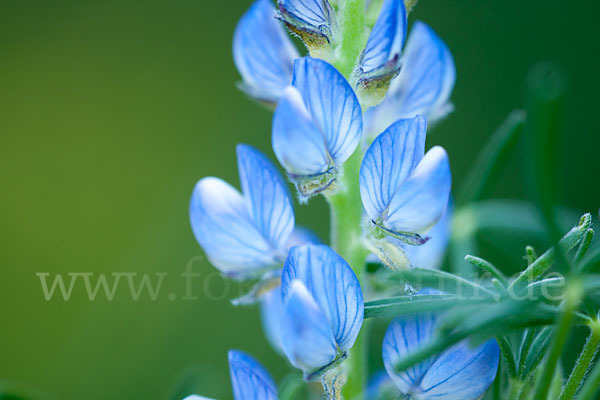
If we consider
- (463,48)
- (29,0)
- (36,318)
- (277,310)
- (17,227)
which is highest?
(29,0)

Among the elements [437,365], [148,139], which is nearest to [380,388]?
[437,365]

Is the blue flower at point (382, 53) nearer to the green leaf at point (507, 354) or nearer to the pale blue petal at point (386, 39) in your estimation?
the pale blue petal at point (386, 39)

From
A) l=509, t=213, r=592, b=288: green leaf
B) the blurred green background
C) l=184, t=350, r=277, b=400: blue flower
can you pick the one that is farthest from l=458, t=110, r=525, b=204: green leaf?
the blurred green background

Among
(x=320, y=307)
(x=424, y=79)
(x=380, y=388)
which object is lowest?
(x=380, y=388)

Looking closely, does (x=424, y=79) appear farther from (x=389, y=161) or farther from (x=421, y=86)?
(x=389, y=161)

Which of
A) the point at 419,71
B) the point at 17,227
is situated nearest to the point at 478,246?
the point at 419,71

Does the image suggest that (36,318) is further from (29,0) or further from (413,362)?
(413,362)
